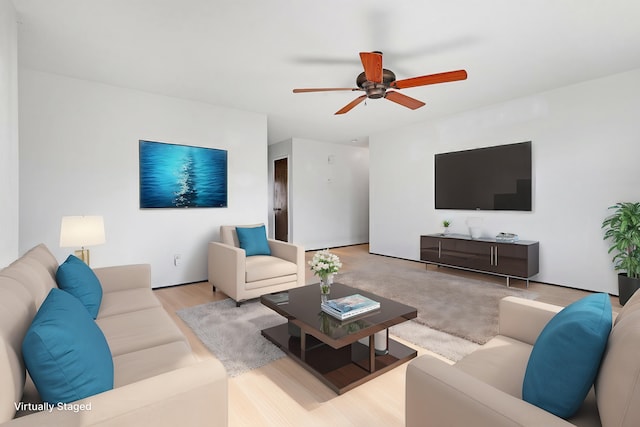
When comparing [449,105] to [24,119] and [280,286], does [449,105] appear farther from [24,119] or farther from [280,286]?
[24,119]

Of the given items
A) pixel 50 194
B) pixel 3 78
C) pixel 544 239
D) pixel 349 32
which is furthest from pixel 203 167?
pixel 544 239

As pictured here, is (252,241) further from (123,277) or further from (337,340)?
(337,340)

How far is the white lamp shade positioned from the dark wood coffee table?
5.15 ft

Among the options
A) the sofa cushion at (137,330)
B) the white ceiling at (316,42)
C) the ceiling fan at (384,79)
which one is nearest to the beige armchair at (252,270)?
the sofa cushion at (137,330)

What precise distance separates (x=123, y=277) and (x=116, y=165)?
1.76 metres

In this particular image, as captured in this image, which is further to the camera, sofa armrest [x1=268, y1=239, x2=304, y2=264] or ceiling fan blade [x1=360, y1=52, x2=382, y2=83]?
sofa armrest [x1=268, y1=239, x2=304, y2=264]

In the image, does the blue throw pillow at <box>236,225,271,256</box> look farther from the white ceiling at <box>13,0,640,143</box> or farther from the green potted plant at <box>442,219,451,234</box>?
the green potted plant at <box>442,219,451,234</box>

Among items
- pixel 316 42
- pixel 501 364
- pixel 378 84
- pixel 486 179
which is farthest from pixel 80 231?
pixel 486 179

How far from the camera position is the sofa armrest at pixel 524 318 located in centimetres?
152

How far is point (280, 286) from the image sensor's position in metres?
3.49

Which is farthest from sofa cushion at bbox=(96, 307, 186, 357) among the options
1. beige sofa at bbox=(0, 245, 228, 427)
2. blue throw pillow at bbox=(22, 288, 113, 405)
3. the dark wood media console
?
the dark wood media console

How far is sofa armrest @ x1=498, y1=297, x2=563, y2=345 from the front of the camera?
60.0 inches

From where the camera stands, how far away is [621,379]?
0.77 meters

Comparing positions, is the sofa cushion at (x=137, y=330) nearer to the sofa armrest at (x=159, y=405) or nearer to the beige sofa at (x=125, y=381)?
the beige sofa at (x=125, y=381)
